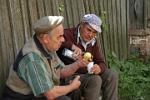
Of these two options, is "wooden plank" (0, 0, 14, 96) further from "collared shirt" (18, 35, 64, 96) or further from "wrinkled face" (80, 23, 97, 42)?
"wrinkled face" (80, 23, 97, 42)

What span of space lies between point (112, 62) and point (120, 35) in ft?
2.81

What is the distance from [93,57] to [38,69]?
1.66 meters

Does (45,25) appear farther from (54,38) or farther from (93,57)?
(93,57)

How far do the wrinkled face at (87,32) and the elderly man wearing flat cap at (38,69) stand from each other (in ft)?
3.51

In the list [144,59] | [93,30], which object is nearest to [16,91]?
[93,30]

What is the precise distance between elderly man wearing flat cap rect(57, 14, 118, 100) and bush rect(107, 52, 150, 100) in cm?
157

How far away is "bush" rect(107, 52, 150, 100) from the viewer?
7.51 m

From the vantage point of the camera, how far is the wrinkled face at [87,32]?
5730 millimetres

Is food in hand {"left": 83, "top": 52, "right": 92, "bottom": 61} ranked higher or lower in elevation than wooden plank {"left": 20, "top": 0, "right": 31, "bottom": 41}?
lower

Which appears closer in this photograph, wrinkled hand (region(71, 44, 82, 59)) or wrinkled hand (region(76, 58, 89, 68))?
wrinkled hand (region(76, 58, 89, 68))

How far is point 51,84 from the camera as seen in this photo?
4.53 m

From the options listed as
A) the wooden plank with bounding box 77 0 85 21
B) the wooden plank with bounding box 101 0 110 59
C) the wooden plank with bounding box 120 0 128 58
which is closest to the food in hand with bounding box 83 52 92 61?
the wooden plank with bounding box 77 0 85 21

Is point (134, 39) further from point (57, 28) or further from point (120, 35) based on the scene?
point (57, 28)

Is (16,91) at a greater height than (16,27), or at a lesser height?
lesser
